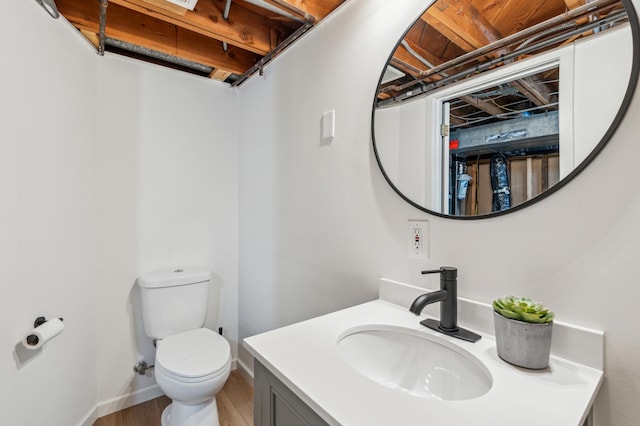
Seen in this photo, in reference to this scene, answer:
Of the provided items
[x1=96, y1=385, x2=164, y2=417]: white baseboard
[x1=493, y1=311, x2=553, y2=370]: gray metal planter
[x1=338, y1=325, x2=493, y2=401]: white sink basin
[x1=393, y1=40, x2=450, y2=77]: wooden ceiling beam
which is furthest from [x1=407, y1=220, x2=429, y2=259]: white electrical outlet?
[x1=96, y1=385, x2=164, y2=417]: white baseboard

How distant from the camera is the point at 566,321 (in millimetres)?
757

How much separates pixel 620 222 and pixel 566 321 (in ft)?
0.89

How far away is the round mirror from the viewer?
71 cm

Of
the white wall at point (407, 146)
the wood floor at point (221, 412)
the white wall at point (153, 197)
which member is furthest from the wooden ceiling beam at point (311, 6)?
the wood floor at point (221, 412)

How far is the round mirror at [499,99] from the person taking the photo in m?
0.71

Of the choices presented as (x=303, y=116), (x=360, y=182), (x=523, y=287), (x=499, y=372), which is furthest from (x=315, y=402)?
(x=303, y=116)

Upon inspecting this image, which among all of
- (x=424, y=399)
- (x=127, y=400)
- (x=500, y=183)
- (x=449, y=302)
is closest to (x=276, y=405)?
(x=424, y=399)

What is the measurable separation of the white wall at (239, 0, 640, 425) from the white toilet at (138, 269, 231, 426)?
0.37 m

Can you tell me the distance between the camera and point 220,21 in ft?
5.28

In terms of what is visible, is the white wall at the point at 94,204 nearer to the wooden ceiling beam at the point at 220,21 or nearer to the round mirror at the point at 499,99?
the wooden ceiling beam at the point at 220,21

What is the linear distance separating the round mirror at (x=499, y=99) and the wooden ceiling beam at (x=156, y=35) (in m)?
1.31

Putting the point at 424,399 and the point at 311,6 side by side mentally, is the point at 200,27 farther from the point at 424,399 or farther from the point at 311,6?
the point at 424,399

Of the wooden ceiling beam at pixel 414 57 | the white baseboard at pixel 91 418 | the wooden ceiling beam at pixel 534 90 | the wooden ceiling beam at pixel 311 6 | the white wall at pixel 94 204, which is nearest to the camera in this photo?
the wooden ceiling beam at pixel 534 90

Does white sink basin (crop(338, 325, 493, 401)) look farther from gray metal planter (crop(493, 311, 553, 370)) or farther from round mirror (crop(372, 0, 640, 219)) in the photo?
round mirror (crop(372, 0, 640, 219))
